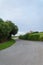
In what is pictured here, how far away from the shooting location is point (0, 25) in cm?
3181

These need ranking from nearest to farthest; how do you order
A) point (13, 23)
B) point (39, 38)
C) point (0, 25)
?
point (0, 25) → point (39, 38) → point (13, 23)

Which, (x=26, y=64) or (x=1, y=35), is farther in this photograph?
(x=1, y=35)

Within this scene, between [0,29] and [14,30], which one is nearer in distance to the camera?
[0,29]

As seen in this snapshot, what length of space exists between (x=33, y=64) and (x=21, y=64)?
2.08 feet

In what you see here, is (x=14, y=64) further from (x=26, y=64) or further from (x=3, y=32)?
(x=3, y=32)

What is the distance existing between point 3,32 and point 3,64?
23.3 metres

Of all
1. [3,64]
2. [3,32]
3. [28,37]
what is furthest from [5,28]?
[3,64]

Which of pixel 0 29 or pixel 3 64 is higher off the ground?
pixel 0 29

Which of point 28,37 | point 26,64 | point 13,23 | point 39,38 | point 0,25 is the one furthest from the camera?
point 28,37

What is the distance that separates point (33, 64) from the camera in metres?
9.04

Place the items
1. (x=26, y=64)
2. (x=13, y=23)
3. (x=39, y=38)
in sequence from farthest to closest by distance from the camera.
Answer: (x=13, y=23) → (x=39, y=38) → (x=26, y=64)

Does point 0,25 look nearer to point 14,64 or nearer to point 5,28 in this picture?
point 5,28

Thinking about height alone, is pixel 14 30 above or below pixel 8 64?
above

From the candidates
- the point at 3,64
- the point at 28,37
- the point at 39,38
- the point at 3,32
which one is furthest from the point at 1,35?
the point at 3,64
